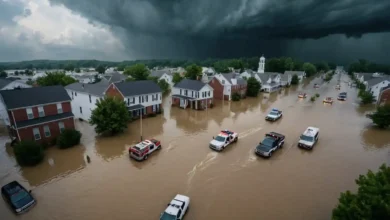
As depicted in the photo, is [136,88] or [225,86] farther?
[225,86]

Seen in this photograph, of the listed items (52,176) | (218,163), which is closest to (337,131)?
(218,163)

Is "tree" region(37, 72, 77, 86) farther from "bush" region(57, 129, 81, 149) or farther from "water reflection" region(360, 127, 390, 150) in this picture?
"water reflection" region(360, 127, 390, 150)

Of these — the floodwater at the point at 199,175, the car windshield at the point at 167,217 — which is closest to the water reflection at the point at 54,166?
the floodwater at the point at 199,175

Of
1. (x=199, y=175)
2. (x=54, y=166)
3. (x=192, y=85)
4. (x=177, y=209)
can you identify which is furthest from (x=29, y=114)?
(x=192, y=85)

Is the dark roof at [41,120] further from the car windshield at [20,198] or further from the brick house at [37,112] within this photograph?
the car windshield at [20,198]

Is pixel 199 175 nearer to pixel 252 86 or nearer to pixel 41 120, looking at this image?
pixel 41 120
